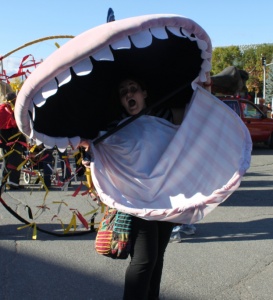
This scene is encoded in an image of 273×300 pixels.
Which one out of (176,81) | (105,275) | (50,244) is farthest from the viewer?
(50,244)

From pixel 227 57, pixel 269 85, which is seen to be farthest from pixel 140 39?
pixel 227 57

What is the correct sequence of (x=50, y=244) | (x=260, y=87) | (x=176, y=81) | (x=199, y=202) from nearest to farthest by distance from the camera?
(x=199, y=202) < (x=176, y=81) < (x=50, y=244) < (x=260, y=87)

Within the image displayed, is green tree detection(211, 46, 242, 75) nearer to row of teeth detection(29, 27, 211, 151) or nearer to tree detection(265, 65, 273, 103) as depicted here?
tree detection(265, 65, 273, 103)

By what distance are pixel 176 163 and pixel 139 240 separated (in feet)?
1.57

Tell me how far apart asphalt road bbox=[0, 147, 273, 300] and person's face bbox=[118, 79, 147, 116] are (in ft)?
5.38

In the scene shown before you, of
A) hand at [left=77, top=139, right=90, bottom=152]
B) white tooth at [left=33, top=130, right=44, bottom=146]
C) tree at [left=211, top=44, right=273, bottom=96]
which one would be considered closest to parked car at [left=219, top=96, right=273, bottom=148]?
hand at [left=77, top=139, right=90, bottom=152]

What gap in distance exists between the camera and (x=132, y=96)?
2.68 meters

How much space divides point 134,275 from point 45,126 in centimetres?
95

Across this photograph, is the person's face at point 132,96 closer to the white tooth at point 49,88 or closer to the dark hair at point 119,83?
the dark hair at point 119,83

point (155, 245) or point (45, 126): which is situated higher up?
point (45, 126)

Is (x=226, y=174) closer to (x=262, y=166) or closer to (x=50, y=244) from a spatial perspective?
(x=50, y=244)

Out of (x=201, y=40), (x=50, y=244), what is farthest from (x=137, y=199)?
(x=50, y=244)

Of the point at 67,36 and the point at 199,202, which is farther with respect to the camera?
the point at 67,36

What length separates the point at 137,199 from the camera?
2.50 metres
